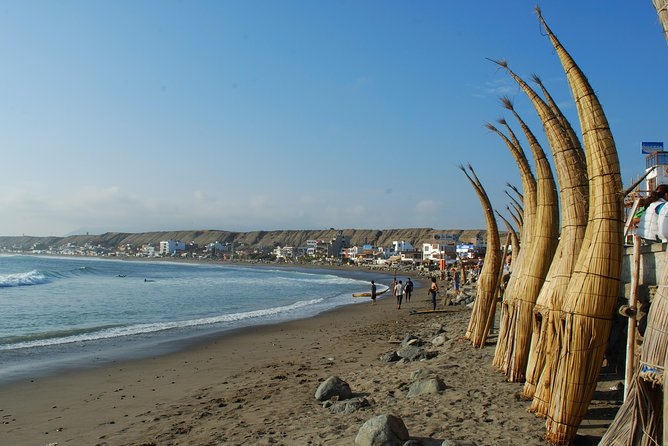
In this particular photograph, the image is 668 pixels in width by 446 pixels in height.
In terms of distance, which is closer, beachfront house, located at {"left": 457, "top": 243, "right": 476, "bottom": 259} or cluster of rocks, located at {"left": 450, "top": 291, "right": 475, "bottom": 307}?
cluster of rocks, located at {"left": 450, "top": 291, "right": 475, "bottom": 307}

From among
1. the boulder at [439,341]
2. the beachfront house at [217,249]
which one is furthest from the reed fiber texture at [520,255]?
the beachfront house at [217,249]

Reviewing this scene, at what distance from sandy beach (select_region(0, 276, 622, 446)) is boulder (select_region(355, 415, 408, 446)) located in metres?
0.27

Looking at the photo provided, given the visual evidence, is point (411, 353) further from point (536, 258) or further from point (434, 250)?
point (434, 250)

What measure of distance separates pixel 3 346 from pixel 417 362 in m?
12.4

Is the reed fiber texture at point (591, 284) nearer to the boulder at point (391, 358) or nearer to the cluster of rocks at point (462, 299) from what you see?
the boulder at point (391, 358)

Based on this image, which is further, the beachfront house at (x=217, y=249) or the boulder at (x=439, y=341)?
the beachfront house at (x=217, y=249)

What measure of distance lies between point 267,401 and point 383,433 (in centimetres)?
372

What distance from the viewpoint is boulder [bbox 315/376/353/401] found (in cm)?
814

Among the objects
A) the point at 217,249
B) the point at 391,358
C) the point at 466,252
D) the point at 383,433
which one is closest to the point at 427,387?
the point at 383,433

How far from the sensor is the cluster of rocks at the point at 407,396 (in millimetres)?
5422

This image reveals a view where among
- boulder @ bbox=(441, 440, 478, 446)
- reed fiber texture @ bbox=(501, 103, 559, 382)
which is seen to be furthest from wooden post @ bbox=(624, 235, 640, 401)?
reed fiber texture @ bbox=(501, 103, 559, 382)

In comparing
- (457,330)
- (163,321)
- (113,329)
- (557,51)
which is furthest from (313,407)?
(163,321)

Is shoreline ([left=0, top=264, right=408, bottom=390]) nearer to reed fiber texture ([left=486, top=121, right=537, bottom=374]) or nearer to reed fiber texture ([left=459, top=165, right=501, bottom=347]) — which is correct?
reed fiber texture ([left=459, top=165, right=501, bottom=347])

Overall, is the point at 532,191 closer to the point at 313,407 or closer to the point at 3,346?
the point at 313,407
